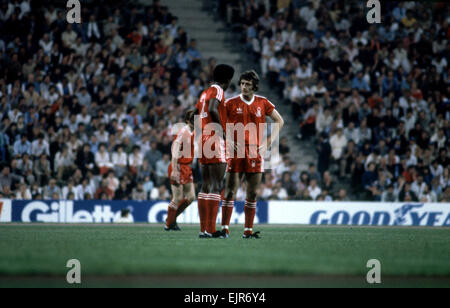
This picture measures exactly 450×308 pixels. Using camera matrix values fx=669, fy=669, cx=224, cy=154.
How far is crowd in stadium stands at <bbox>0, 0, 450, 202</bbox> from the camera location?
19328 millimetres

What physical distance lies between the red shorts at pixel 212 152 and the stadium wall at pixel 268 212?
28.4ft

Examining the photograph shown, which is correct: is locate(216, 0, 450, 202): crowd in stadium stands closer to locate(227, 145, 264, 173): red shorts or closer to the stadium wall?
the stadium wall

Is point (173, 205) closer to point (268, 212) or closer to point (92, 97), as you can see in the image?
point (268, 212)

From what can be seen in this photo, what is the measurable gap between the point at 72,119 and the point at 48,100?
1081 mm

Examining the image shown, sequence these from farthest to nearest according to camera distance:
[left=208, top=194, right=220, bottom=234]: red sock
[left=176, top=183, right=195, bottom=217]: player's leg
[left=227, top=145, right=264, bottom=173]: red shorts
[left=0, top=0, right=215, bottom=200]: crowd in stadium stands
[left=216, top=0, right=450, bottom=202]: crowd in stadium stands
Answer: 1. [left=216, top=0, right=450, bottom=202]: crowd in stadium stands
2. [left=0, top=0, right=215, bottom=200]: crowd in stadium stands
3. [left=176, top=183, right=195, bottom=217]: player's leg
4. [left=227, top=145, right=264, bottom=173]: red shorts
5. [left=208, top=194, right=220, bottom=234]: red sock

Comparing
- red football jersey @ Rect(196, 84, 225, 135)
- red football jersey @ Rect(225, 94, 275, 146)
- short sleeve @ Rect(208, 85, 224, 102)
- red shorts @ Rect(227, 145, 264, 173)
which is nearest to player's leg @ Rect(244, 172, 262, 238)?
red shorts @ Rect(227, 145, 264, 173)

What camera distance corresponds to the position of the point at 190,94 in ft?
70.3

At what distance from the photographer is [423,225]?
19484mm

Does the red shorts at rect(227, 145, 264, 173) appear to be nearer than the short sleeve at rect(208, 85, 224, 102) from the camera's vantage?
No

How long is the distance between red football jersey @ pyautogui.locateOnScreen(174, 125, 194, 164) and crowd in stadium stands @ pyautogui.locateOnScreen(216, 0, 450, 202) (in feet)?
22.5

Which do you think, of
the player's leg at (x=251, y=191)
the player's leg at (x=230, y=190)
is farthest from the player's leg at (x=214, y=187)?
the player's leg at (x=251, y=191)

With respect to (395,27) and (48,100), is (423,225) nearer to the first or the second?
(395,27)

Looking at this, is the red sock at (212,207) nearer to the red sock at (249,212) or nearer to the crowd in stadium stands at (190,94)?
the red sock at (249,212)
